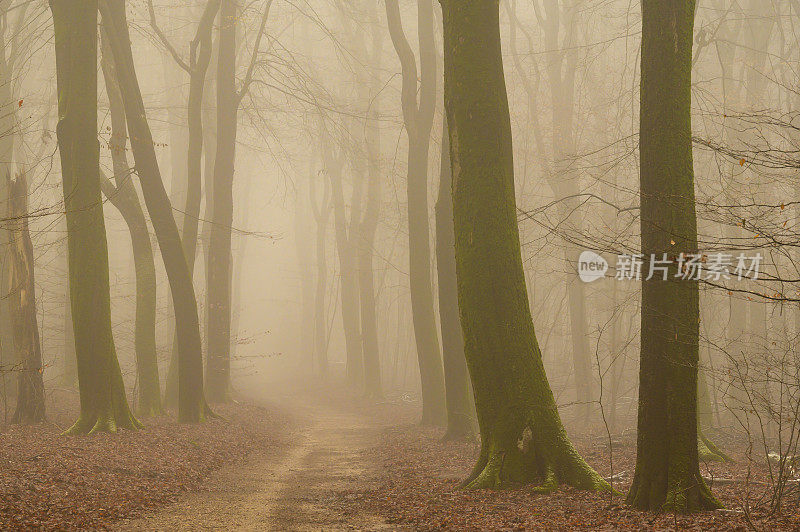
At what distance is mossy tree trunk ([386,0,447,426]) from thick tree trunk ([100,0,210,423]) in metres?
4.84

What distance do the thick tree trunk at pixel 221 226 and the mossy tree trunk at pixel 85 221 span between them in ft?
21.7

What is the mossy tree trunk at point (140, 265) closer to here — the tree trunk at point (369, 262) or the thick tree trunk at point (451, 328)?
the thick tree trunk at point (451, 328)

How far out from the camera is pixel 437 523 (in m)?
6.31

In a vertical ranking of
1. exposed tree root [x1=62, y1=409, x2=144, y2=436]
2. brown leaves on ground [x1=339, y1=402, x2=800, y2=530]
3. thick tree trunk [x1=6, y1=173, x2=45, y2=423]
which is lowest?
brown leaves on ground [x1=339, y1=402, x2=800, y2=530]

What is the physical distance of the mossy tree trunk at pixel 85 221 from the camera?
10.8 meters

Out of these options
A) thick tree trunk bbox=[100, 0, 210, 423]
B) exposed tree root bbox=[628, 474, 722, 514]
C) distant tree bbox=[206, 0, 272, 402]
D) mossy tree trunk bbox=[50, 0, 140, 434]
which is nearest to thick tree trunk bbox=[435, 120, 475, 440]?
thick tree trunk bbox=[100, 0, 210, 423]

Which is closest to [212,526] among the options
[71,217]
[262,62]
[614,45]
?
[71,217]

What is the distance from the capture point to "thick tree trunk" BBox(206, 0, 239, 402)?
17828 mm

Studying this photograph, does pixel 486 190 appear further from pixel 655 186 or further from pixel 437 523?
pixel 437 523

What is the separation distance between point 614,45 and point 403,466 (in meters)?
27.9

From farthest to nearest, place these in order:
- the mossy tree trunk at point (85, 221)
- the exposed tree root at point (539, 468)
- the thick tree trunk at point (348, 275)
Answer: the thick tree trunk at point (348, 275) < the mossy tree trunk at point (85, 221) < the exposed tree root at point (539, 468)

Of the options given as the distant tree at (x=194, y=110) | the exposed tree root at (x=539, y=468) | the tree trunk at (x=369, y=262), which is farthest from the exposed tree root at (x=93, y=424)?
the tree trunk at (x=369, y=262)

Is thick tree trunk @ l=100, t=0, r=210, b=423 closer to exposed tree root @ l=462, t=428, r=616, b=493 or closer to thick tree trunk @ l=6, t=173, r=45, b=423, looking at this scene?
thick tree trunk @ l=6, t=173, r=45, b=423

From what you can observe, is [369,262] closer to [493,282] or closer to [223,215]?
[223,215]
